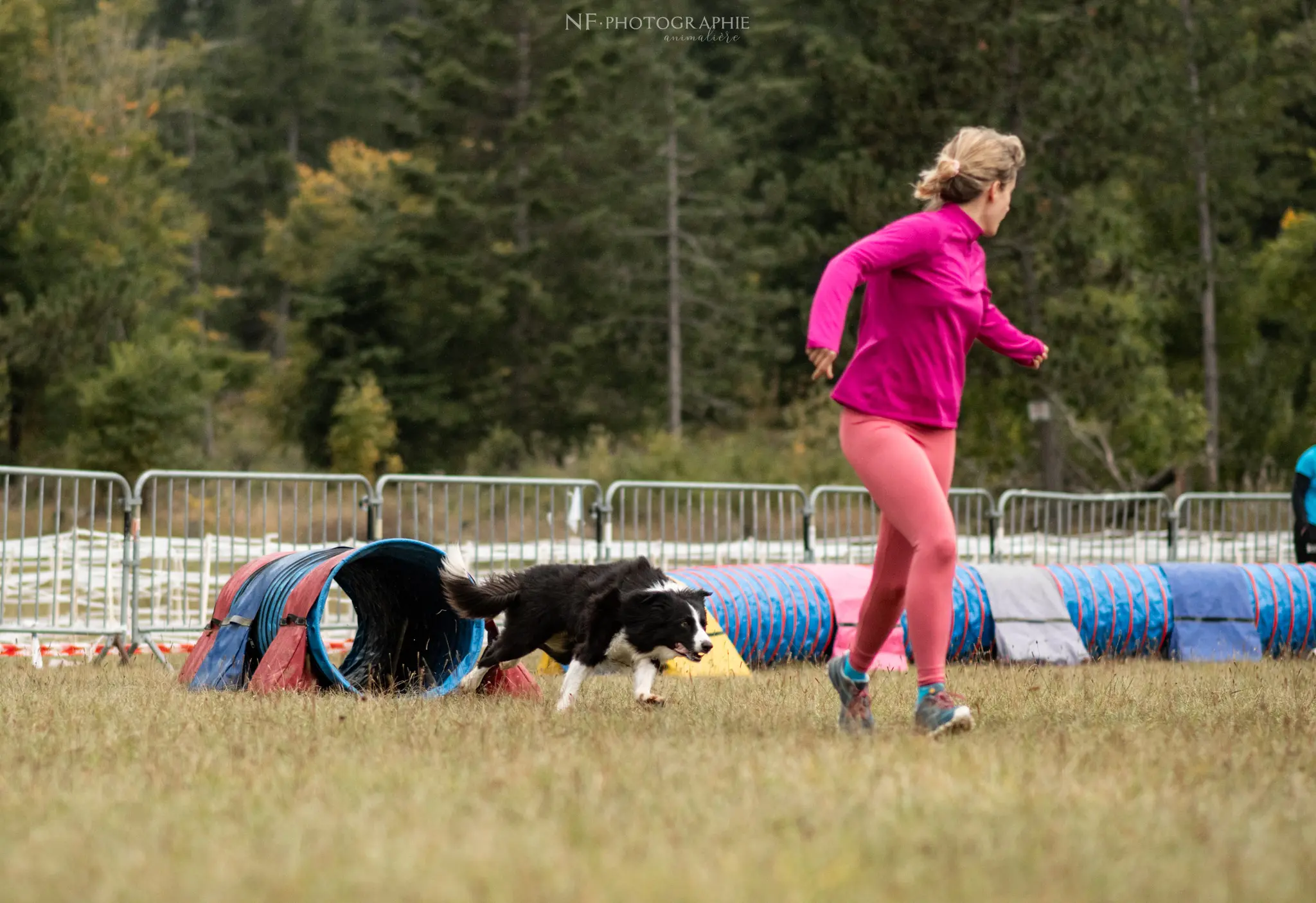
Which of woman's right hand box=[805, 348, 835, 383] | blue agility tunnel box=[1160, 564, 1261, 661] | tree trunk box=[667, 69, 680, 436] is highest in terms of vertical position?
tree trunk box=[667, 69, 680, 436]

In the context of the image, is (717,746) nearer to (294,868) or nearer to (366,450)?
(294,868)

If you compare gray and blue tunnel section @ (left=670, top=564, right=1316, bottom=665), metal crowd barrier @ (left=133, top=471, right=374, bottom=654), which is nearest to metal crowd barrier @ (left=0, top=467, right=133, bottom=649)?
metal crowd barrier @ (left=133, top=471, right=374, bottom=654)

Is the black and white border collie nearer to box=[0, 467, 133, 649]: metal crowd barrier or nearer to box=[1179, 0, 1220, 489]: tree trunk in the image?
box=[0, 467, 133, 649]: metal crowd barrier

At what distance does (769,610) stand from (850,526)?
714 centimetres

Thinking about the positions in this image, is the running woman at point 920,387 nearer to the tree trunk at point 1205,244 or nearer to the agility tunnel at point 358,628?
the agility tunnel at point 358,628

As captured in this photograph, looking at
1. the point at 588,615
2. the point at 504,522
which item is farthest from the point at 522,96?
the point at 588,615

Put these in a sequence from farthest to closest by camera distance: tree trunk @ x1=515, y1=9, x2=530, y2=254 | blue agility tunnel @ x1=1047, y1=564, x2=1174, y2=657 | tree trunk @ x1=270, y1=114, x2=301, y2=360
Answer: tree trunk @ x1=270, y1=114, x2=301, y2=360 → tree trunk @ x1=515, y1=9, x2=530, y2=254 → blue agility tunnel @ x1=1047, y1=564, x2=1174, y2=657

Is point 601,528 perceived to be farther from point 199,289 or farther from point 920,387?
point 199,289

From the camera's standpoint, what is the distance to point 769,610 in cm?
Answer: 1012

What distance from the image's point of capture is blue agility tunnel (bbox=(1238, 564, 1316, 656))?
11445 mm

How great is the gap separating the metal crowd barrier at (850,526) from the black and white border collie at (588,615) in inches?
262

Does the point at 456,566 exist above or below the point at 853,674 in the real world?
above

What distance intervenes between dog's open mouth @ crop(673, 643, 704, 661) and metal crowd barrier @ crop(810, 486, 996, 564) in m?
6.79

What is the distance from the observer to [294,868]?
300cm
